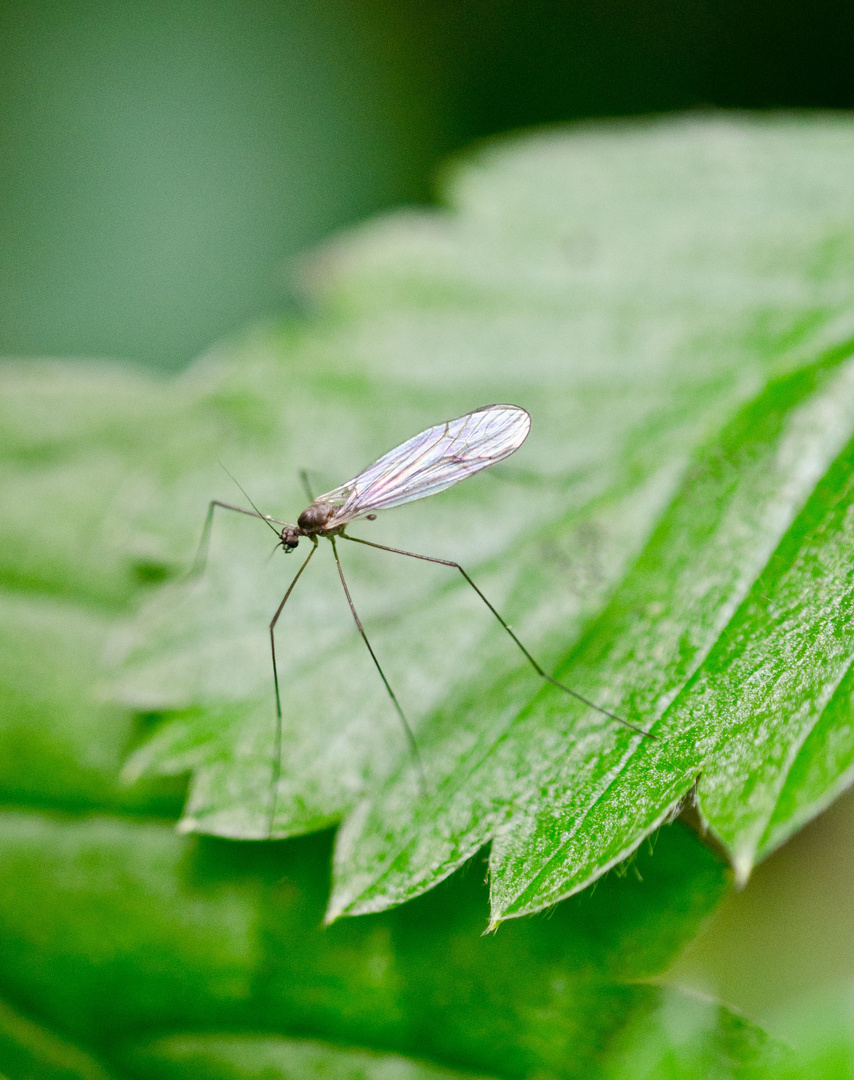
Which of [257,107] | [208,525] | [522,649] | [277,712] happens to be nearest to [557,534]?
[522,649]

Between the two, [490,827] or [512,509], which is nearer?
[490,827]

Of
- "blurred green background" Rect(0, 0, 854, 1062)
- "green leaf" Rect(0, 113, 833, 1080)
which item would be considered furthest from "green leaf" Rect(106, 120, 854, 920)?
Result: "blurred green background" Rect(0, 0, 854, 1062)

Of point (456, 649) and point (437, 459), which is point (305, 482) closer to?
point (437, 459)

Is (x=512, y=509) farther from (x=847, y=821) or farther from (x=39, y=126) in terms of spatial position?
(x=39, y=126)

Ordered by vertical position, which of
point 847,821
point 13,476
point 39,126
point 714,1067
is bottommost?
point 847,821

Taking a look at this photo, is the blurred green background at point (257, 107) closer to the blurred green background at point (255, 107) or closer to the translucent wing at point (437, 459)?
the blurred green background at point (255, 107)

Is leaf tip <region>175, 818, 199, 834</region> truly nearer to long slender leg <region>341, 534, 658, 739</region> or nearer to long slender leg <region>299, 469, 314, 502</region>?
long slender leg <region>341, 534, 658, 739</region>

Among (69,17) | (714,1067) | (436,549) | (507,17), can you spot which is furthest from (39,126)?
(714,1067)
